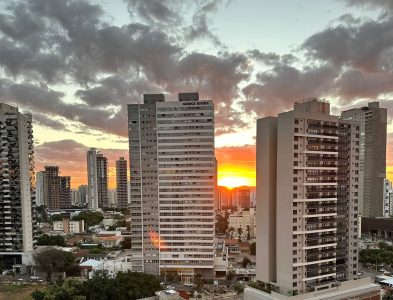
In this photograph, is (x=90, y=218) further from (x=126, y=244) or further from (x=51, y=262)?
(x=51, y=262)

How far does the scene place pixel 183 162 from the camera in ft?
124

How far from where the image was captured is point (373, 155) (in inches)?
2680

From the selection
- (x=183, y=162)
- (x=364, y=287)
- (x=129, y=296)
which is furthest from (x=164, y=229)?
(x=364, y=287)

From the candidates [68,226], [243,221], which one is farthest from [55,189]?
[243,221]

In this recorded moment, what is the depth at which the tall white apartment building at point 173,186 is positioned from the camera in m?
37.1

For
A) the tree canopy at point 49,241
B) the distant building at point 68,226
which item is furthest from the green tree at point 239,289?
the distant building at point 68,226

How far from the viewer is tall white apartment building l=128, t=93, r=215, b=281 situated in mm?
37094

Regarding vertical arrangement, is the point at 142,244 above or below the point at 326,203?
below

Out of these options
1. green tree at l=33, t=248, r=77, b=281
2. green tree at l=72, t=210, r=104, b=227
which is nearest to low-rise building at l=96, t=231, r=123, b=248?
green tree at l=33, t=248, r=77, b=281

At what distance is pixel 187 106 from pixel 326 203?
66.6ft

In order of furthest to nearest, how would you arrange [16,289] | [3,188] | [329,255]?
1. [3,188]
2. [16,289]
3. [329,255]

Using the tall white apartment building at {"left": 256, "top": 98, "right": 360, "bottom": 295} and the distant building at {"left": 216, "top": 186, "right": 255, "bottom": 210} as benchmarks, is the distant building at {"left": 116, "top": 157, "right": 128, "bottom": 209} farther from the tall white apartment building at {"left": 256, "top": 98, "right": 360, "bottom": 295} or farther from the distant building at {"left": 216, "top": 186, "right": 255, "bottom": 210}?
the tall white apartment building at {"left": 256, "top": 98, "right": 360, "bottom": 295}

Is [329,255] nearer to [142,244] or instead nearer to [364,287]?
[364,287]

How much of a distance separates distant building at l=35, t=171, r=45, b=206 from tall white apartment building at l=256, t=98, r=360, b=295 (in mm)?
87907
